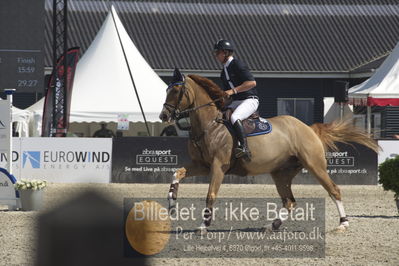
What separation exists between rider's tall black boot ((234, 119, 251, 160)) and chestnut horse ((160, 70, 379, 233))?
8 centimetres

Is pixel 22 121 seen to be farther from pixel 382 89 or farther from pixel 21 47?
pixel 382 89

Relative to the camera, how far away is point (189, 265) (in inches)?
345

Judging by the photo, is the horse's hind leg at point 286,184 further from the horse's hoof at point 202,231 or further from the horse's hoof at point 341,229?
the horse's hoof at point 202,231

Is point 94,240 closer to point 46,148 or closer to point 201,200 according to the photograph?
point 201,200

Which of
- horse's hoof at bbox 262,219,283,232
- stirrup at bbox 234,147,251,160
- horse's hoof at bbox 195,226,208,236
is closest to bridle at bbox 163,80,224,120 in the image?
stirrup at bbox 234,147,251,160

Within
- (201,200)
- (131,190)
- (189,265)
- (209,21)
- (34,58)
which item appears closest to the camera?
(189,265)

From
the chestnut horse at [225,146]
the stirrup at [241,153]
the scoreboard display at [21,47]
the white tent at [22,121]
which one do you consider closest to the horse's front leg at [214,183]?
the chestnut horse at [225,146]

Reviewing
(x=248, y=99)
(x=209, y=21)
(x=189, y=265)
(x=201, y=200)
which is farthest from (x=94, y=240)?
(x=209, y=21)

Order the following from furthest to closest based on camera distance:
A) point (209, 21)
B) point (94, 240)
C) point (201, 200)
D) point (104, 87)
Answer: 1. point (209, 21)
2. point (104, 87)
3. point (201, 200)
4. point (94, 240)

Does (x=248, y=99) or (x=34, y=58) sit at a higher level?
(x=34, y=58)

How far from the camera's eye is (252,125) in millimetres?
11812

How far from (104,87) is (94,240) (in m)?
27.2

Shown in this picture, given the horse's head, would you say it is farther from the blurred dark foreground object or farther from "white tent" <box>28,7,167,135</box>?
"white tent" <box>28,7,167,135</box>

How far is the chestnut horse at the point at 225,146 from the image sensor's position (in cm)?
1148
